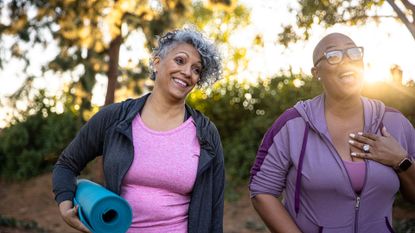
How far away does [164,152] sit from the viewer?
3.13 m

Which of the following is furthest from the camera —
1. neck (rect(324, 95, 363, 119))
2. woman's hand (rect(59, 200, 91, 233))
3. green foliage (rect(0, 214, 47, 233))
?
green foliage (rect(0, 214, 47, 233))

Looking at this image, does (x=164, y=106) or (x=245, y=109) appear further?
(x=245, y=109)

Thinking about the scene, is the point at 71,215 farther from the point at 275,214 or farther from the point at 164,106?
the point at 275,214

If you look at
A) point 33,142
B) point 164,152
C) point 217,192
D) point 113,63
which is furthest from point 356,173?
point 33,142

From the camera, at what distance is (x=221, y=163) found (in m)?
3.31

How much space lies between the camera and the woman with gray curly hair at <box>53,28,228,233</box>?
3090mm

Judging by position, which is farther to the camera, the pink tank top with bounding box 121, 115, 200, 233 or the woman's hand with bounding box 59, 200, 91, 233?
the pink tank top with bounding box 121, 115, 200, 233

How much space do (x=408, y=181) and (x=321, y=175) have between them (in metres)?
0.45

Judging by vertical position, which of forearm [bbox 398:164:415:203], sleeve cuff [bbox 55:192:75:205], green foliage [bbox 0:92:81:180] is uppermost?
forearm [bbox 398:164:415:203]

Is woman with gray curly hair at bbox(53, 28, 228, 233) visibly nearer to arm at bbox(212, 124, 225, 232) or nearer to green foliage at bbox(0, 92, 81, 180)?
arm at bbox(212, 124, 225, 232)

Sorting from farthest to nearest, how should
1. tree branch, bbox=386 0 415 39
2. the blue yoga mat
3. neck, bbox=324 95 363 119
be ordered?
1. tree branch, bbox=386 0 415 39
2. neck, bbox=324 95 363 119
3. the blue yoga mat

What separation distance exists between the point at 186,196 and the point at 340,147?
30.7 inches

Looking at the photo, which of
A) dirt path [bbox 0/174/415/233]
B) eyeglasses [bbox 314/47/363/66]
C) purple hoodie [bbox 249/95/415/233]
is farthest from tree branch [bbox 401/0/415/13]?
dirt path [bbox 0/174/415/233]

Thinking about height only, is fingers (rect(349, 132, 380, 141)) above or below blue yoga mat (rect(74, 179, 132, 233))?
above
